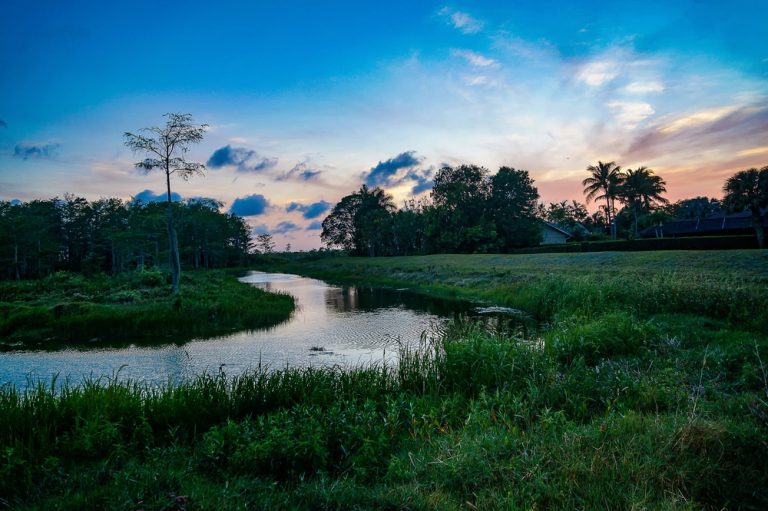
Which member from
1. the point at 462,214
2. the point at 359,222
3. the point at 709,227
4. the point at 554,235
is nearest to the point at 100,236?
the point at 359,222

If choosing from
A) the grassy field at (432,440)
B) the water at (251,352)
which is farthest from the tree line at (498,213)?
the grassy field at (432,440)

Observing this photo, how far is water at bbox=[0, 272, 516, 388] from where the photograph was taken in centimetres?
1145

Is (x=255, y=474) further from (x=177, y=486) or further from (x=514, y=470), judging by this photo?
(x=514, y=470)

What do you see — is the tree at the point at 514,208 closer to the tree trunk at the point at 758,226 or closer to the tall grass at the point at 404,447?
the tree trunk at the point at 758,226

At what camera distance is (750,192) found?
41.7 meters

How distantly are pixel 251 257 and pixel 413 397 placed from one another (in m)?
108

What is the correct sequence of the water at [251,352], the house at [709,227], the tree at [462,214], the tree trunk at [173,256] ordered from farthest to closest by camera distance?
the tree at [462,214] → the house at [709,227] → the tree trunk at [173,256] → the water at [251,352]

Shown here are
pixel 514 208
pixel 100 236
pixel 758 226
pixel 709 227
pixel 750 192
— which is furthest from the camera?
pixel 100 236

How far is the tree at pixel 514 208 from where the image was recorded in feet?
194

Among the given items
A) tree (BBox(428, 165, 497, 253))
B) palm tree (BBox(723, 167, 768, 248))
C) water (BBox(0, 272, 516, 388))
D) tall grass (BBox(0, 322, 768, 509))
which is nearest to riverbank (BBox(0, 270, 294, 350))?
water (BBox(0, 272, 516, 388))

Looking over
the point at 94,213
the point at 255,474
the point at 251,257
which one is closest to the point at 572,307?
the point at 255,474

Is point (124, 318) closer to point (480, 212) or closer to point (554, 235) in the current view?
point (480, 212)

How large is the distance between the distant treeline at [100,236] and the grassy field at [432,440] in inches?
1625

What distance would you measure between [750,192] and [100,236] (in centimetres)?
9336
